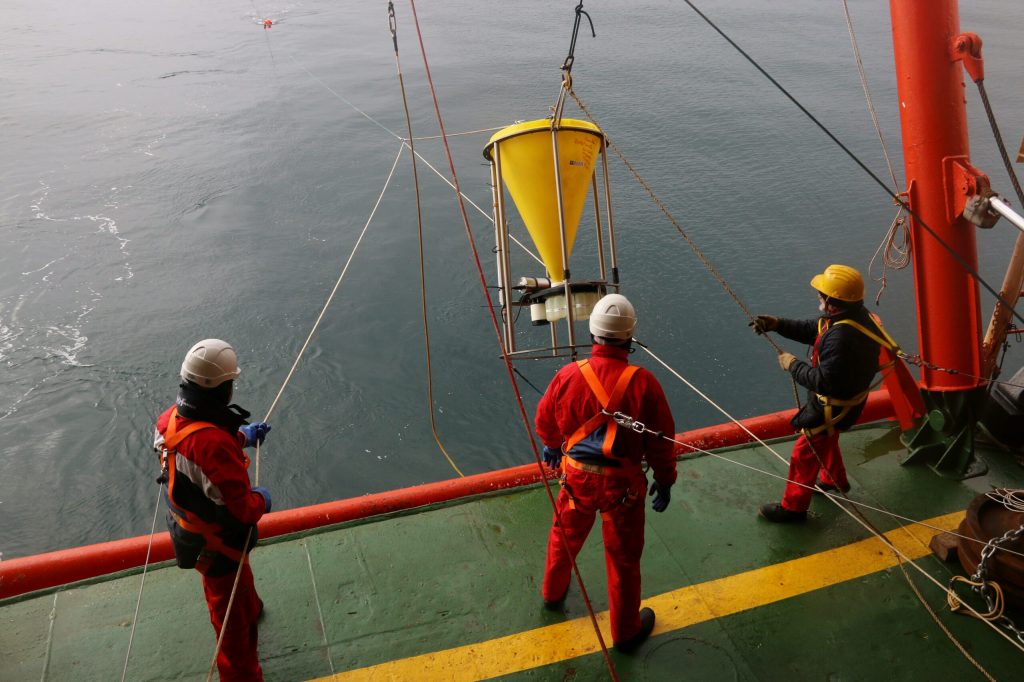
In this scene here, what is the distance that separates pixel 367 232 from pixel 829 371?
8355 mm

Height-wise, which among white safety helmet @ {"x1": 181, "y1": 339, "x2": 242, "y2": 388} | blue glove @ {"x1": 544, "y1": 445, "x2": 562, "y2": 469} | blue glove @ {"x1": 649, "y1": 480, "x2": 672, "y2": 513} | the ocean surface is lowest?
the ocean surface

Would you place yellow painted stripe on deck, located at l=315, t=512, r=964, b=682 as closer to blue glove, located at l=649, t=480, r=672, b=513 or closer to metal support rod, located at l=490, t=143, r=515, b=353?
blue glove, located at l=649, t=480, r=672, b=513

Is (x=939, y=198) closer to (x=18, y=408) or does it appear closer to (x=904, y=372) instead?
(x=904, y=372)

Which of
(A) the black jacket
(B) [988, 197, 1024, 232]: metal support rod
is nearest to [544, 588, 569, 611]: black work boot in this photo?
(A) the black jacket

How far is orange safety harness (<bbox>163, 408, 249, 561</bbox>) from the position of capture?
2959mm

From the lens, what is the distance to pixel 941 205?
4676 millimetres

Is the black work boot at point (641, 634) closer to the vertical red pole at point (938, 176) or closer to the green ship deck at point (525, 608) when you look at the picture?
the green ship deck at point (525, 608)

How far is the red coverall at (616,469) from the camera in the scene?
10.7 ft

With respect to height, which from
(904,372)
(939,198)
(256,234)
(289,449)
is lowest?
(289,449)

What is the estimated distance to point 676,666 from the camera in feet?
11.8

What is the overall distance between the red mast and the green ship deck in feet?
1.73

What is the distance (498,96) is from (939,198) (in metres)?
12.8

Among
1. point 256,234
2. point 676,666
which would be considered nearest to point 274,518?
point 676,666

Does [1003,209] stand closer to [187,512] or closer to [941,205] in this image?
[941,205]
